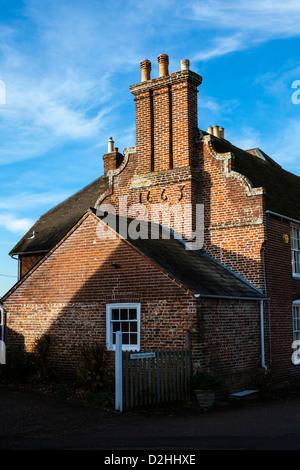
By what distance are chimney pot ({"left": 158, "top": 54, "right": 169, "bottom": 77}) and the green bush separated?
1139 cm

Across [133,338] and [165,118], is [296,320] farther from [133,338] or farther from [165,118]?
[165,118]

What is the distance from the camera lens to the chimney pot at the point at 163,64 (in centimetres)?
2077

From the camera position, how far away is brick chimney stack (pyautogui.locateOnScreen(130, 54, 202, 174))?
1977 centimetres

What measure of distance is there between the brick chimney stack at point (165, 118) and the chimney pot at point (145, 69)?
40mm

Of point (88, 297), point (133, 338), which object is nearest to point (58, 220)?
point (88, 297)

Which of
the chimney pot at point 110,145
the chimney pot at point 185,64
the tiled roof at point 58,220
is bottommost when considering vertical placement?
the tiled roof at point 58,220

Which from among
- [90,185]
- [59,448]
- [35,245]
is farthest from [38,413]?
[90,185]

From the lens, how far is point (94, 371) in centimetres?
1437

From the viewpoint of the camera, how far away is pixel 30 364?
16.3 m

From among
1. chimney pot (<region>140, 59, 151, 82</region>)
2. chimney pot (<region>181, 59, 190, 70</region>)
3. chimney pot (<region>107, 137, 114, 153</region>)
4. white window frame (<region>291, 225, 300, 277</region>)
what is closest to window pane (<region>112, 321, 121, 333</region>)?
white window frame (<region>291, 225, 300, 277</region>)

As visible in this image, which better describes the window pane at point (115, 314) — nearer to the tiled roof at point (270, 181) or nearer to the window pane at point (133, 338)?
the window pane at point (133, 338)

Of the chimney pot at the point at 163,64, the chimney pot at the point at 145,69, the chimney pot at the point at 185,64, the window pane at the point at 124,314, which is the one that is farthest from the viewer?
the chimney pot at the point at 145,69

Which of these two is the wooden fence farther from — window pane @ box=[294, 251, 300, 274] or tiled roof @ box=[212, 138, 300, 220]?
window pane @ box=[294, 251, 300, 274]

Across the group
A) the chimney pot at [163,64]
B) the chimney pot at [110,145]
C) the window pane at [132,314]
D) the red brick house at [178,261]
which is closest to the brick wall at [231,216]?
the red brick house at [178,261]
